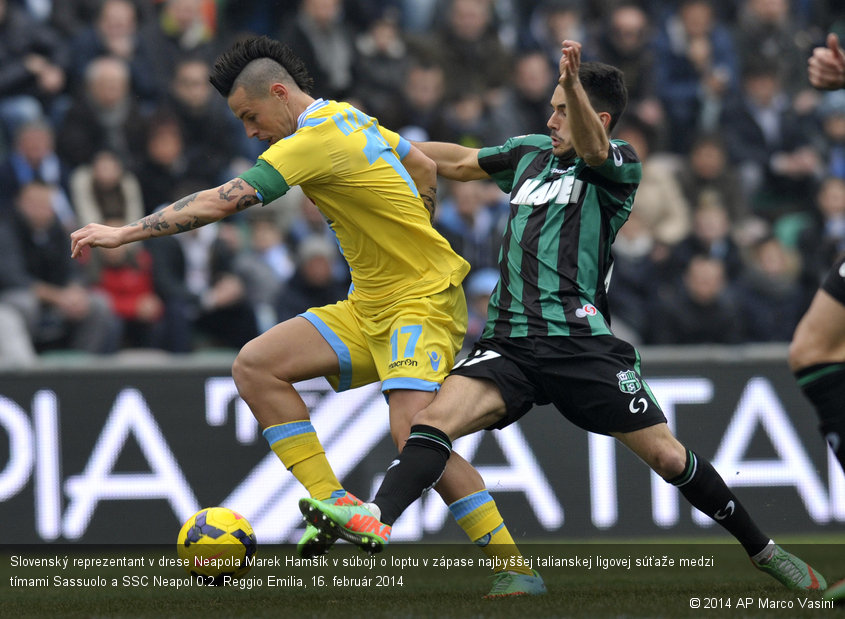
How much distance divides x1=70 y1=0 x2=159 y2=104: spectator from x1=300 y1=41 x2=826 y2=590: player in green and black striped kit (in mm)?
5468

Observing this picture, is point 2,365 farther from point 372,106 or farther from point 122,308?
point 372,106

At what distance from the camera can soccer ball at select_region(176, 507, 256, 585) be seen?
5133mm

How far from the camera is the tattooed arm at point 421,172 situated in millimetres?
5469

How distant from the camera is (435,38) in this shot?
10.7 m

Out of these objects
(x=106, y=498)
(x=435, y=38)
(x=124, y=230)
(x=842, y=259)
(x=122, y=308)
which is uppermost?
(x=435, y=38)

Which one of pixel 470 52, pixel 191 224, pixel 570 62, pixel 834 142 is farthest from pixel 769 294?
pixel 191 224

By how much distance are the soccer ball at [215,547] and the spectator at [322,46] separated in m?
5.52

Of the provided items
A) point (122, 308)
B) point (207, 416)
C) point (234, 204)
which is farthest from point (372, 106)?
point (234, 204)

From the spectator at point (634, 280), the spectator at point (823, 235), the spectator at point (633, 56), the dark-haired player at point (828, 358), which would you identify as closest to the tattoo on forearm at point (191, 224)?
the dark-haired player at point (828, 358)

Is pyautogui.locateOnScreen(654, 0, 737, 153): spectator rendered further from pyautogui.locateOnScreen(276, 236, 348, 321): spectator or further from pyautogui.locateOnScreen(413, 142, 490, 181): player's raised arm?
pyautogui.locateOnScreen(413, 142, 490, 181): player's raised arm

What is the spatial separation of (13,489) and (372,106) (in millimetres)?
4548

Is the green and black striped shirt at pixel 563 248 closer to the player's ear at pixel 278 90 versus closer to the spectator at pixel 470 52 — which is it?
the player's ear at pixel 278 90

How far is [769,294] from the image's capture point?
9664 millimetres

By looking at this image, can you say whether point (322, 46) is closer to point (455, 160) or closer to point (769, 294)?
point (769, 294)
